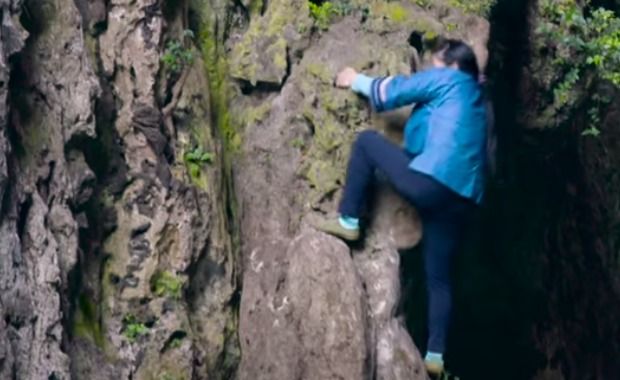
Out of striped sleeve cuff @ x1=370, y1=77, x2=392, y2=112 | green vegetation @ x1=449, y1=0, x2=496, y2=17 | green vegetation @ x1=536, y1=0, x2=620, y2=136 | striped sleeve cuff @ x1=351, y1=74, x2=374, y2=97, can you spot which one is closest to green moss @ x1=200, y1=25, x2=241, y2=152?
striped sleeve cuff @ x1=351, y1=74, x2=374, y2=97

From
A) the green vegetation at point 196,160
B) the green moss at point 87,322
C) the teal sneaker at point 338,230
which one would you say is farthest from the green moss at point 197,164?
the green moss at point 87,322

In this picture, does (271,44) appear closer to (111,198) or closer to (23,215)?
(111,198)

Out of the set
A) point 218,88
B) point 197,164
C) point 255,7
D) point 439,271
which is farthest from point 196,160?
point 439,271

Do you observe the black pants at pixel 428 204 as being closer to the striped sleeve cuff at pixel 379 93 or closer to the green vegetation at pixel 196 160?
the striped sleeve cuff at pixel 379 93

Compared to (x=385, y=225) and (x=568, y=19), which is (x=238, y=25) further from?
(x=568, y=19)

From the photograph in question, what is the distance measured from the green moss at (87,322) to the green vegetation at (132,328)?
138mm

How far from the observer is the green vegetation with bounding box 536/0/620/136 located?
8.50 meters

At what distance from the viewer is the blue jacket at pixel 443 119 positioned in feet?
22.3

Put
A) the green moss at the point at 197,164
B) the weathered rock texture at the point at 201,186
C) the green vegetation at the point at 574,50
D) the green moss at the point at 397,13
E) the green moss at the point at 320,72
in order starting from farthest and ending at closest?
the green vegetation at the point at 574,50
the green moss at the point at 397,13
the green moss at the point at 320,72
the green moss at the point at 197,164
the weathered rock texture at the point at 201,186

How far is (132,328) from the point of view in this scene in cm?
670

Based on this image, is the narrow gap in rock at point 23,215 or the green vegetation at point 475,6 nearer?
the narrow gap in rock at point 23,215

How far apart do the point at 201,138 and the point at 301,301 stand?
1136 millimetres

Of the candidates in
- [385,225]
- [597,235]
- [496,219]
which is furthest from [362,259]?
[597,235]

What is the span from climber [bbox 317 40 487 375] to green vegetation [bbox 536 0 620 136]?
1.76 meters
